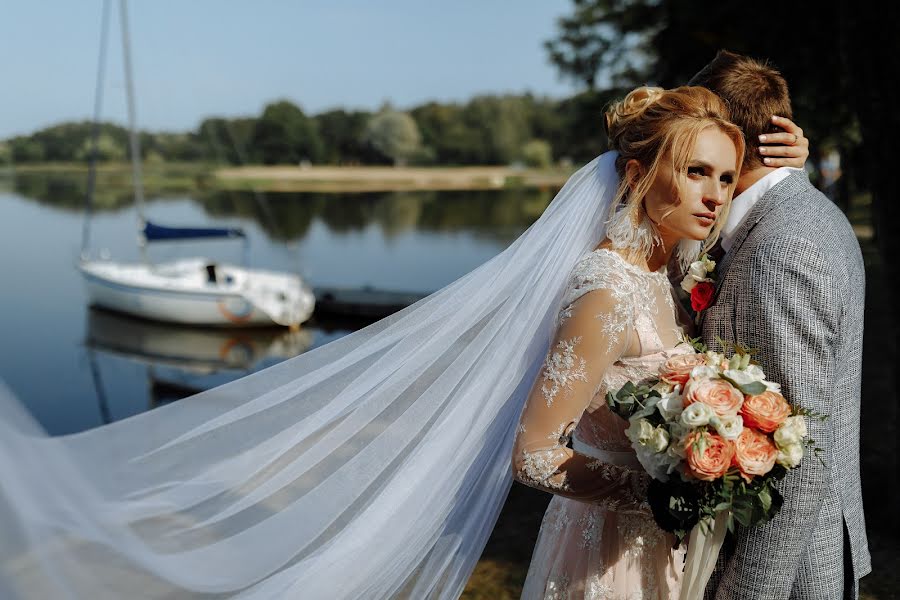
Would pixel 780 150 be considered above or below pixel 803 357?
above

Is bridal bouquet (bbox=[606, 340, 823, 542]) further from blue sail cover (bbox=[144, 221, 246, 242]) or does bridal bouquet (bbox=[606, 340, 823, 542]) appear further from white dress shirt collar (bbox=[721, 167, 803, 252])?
blue sail cover (bbox=[144, 221, 246, 242])

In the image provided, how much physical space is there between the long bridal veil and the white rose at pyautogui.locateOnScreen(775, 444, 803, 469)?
2.59 feet

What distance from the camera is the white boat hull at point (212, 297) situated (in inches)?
832

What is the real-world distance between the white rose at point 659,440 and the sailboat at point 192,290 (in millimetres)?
19879

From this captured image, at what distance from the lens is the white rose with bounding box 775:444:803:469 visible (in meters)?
1.75

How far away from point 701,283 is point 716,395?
19.1 inches

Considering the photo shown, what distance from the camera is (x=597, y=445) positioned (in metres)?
2.23

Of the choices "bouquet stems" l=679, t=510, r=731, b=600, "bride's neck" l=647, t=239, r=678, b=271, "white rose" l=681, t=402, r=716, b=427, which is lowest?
"bouquet stems" l=679, t=510, r=731, b=600

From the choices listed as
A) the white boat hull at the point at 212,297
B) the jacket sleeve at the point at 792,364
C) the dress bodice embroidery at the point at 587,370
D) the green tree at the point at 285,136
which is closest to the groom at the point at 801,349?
the jacket sleeve at the point at 792,364

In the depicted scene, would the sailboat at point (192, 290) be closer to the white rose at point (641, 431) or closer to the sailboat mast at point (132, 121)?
the sailboat mast at point (132, 121)

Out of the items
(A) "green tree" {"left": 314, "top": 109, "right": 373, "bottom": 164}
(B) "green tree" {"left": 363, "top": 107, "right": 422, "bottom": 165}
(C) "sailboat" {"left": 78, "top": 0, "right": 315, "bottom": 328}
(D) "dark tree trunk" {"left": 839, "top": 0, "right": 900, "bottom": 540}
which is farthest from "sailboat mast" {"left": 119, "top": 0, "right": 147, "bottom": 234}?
(B) "green tree" {"left": 363, "top": 107, "right": 422, "bottom": 165}

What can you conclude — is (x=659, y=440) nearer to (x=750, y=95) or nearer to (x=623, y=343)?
(x=623, y=343)

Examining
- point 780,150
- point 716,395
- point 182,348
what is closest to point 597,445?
point 716,395

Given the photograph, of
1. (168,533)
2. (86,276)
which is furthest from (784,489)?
(86,276)
